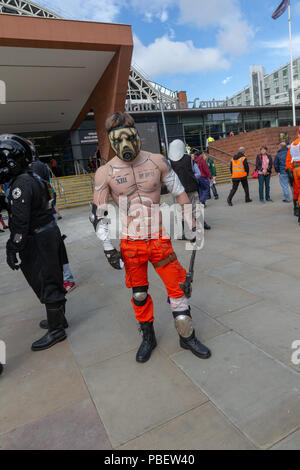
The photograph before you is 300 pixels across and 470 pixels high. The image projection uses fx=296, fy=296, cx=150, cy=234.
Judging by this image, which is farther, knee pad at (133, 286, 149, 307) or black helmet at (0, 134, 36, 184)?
black helmet at (0, 134, 36, 184)

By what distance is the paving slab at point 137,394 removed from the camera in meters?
1.74

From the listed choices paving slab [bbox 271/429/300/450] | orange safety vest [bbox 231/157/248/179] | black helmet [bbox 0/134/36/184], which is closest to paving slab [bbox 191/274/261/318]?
paving slab [bbox 271/429/300/450]

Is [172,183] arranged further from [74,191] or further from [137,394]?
[74,191]

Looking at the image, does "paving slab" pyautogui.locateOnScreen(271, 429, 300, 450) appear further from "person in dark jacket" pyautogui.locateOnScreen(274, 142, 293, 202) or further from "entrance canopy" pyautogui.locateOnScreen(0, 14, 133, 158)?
"entrance canopy" pyautogui.locateOnScreen(0, 14, 133, 158)

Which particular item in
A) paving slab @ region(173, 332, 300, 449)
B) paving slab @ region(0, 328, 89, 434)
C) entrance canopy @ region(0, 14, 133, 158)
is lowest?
paving slab @ region(0, 328, 89, 434)

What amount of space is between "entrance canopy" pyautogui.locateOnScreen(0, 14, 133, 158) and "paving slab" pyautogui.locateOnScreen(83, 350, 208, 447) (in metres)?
11.5

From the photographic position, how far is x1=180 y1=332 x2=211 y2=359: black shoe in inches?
88.4

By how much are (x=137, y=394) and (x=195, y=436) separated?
50 cm

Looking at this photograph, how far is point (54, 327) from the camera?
2.82 metres

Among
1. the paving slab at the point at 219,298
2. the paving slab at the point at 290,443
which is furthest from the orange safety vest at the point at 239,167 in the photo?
the paving slab at the point at 290,443

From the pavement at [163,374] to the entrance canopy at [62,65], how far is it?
1002 cm

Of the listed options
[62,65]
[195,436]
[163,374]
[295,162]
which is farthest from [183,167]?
[62,65]
